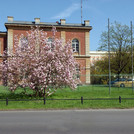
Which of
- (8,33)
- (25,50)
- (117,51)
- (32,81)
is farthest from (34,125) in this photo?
(117,51)

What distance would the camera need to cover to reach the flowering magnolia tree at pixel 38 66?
17891 mm

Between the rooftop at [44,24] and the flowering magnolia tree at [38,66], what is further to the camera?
the rooftop at [44,24]

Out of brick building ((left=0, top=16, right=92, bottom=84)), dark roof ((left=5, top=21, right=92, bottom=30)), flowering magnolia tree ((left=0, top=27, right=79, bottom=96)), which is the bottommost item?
flowering magnolia tree ((left=0, top=27, right=79, bottom=96))

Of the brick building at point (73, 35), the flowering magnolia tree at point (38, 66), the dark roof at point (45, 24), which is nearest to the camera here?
the flowering magnolia tree at point (38, 66)

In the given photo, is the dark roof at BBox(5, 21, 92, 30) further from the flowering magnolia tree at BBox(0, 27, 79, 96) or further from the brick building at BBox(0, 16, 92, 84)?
the flowering magnolia tree at BBox(0, 27, 79, 96)

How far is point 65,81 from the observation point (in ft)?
60.6

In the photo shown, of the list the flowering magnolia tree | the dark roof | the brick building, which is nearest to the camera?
the flowering magnolia tree

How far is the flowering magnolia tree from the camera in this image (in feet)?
58.7

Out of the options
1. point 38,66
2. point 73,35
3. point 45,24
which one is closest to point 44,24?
point 45,24

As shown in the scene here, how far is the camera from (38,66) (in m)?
17.9

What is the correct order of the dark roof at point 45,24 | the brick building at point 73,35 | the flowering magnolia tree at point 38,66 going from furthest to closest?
the brick building at point 73,35 → the dark roof at point 45,24 → the flowering magnolia tree at point 38,66

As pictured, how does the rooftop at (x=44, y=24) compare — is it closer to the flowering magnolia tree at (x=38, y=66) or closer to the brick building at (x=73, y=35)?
the brick building at (x=73, y=35)

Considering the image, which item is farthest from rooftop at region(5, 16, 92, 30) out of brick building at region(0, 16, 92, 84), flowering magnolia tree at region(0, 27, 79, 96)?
flowering magnolia tree at region(0, 27, 79, 96)

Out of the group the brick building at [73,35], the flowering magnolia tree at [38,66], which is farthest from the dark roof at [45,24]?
the flowering magnolia tree at [38,66]
